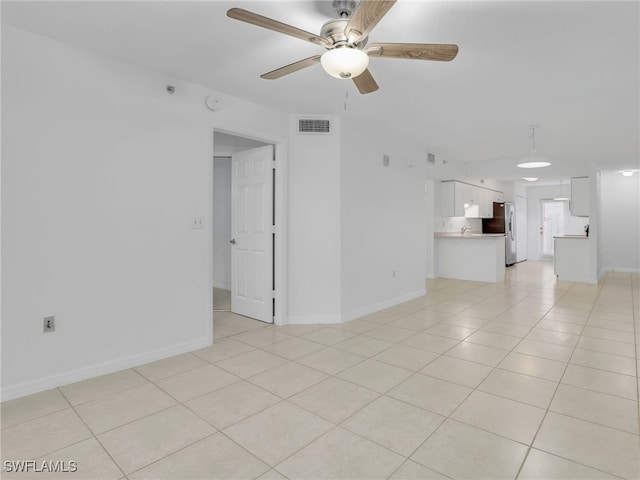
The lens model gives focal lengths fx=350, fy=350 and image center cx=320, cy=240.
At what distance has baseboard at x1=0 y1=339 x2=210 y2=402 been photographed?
243 cm

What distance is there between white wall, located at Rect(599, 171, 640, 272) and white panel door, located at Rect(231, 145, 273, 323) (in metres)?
8.90

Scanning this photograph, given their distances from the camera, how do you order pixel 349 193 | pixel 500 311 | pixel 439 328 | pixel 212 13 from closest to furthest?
pixel 212 13 → pixel 439 328 → pixel 349 193 → pixel 500 311

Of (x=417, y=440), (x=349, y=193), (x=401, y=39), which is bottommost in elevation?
(x=417, y=440)

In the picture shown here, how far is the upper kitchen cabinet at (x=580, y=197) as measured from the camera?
7547 mm

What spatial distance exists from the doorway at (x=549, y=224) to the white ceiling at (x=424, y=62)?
7.50 metres

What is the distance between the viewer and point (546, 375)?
2.80m

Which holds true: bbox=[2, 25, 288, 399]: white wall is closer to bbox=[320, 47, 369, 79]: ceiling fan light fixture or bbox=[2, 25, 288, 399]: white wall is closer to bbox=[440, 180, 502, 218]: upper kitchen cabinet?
bbox=[320, 47, 369, 79]: ceiling fan light fixture

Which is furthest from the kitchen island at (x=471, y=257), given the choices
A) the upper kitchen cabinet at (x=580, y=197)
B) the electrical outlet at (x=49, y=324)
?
the electrical outlet at (x=49, y=324)

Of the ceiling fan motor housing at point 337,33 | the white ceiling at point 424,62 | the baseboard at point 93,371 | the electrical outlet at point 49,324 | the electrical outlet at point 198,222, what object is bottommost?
the baseboard at point 93,371

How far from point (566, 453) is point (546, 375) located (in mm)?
1098

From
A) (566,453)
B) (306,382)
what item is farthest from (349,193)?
(566,453)

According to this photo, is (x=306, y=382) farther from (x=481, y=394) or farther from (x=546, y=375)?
(x=546, y=375)

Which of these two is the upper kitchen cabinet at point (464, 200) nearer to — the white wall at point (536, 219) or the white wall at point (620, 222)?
the white wall at point (620, 222)

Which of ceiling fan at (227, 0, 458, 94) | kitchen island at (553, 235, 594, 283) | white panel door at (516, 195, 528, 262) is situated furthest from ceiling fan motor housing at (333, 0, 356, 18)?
white panel door at (516, 195, 528, 262)
